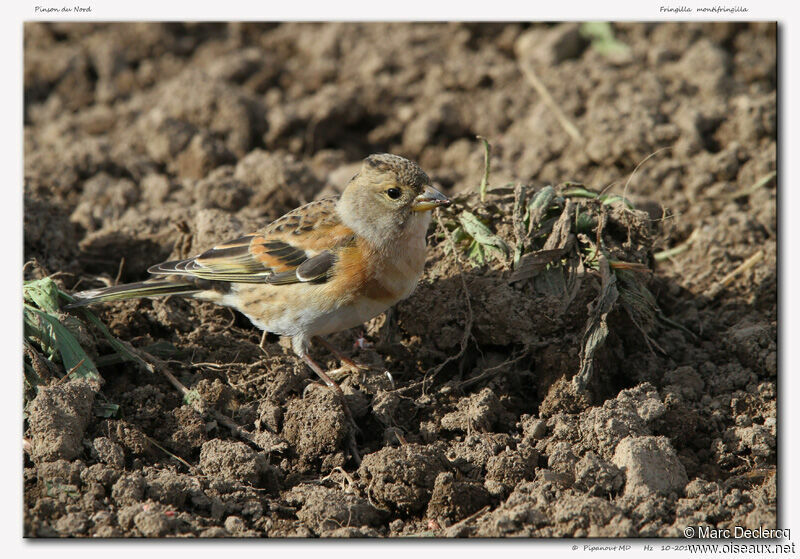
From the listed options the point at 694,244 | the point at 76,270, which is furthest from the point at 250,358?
the point at 694,244

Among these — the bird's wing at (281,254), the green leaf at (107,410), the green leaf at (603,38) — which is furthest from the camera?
the green leaf at (603,38)

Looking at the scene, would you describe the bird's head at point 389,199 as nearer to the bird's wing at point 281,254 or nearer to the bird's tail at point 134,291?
the bird's wing at point 281,254

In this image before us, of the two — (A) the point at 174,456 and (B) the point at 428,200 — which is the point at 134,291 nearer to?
(A) the point at 174,456

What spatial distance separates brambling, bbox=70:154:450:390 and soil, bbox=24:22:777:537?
30 centimetres

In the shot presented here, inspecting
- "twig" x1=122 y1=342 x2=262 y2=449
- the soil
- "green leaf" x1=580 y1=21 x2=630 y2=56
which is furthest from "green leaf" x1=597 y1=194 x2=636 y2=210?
"green leaf" x1=580 y1=21 x2=630 y2=56

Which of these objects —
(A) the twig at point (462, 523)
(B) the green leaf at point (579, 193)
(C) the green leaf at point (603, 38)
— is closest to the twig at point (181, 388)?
(A) the twig at point (462, 523)

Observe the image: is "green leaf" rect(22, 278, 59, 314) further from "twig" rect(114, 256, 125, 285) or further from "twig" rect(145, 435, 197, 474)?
"twig" rect(145, 435, 197, 474)

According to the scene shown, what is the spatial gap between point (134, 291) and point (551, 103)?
468 centimetres

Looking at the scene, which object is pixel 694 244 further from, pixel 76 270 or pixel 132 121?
pixel 132 121

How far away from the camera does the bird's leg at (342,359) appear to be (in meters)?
5.57

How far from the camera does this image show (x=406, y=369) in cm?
570

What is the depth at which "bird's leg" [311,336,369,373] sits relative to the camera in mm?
5566

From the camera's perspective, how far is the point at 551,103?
841 centimetres

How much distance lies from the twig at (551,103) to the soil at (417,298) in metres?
0.05
